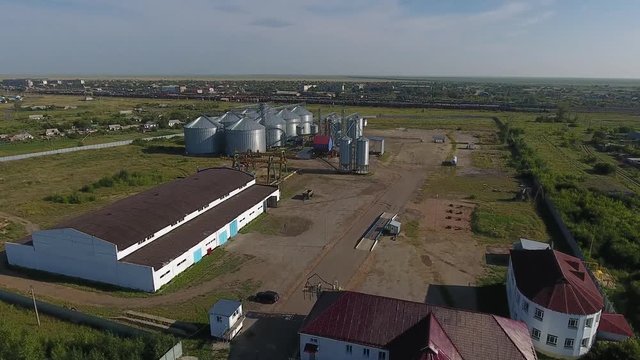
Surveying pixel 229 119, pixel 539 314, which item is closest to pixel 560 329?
pixel 539 314

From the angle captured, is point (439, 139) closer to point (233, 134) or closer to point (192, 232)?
point (233, 134)

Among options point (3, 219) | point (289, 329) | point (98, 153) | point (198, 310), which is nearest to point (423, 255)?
point (289, 329)

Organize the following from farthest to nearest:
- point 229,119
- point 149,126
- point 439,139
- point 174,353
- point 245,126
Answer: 1. point 149,126
2. point 439,139
3. point 229,119
4. point 245,126
5. point 174,353

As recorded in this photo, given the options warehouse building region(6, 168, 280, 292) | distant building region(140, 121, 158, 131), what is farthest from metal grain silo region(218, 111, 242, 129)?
warehouse building region(6, 168, 280, 292)

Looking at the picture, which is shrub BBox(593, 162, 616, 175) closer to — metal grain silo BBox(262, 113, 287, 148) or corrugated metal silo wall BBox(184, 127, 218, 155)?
metal grain silo BBox(262, 113, 287, 148)

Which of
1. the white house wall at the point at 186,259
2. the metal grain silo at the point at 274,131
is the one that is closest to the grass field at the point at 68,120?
the metal grain silo at the point at 274,131

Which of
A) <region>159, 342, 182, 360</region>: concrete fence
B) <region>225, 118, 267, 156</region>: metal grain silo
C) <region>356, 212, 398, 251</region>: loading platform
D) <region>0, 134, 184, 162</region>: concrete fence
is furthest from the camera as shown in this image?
<region>225, 118, 267, 156</region>: metal grain silo

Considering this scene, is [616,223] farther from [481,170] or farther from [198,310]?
[198,310]
